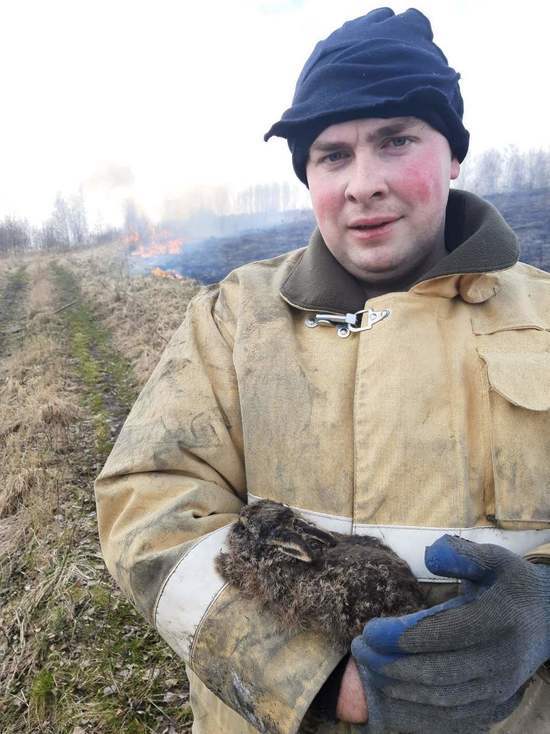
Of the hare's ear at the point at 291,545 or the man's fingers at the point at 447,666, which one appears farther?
the hare's ear at the point at 291,545

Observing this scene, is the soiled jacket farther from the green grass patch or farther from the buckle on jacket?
the green grass patch

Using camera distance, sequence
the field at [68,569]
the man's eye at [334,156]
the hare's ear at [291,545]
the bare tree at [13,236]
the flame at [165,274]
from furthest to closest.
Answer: the bare tree at [13,236] < the flame at [165,274] < the field at [68,569] < the man's eye at [334,156] < the hare's ear at [291,545]

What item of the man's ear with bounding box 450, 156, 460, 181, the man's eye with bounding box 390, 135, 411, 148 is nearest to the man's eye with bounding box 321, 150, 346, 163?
the man's eye with bounding box 390, 135, 411, 148

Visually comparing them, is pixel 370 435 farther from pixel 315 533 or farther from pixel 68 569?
pixel 68 569

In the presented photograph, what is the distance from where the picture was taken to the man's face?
1.61 m

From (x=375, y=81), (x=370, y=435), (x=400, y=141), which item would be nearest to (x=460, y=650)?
(x=370, y=435)

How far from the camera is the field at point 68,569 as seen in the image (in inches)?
109

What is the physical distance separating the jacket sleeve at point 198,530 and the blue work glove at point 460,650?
148 millimetres

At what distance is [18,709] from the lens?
2777 mm

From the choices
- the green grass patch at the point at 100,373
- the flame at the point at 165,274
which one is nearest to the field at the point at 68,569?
the green grass patch at the point at 100,373

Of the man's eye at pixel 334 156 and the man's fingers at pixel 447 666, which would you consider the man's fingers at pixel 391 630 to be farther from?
the man's eye at pixel 334 156

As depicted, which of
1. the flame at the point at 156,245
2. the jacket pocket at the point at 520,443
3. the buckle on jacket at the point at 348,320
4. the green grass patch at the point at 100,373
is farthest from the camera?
the flame at the point at 156,245

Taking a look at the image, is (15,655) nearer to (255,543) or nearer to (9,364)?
(255,543)

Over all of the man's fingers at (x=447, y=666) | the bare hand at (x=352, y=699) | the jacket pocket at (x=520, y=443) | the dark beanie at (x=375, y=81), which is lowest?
the bare hand at (x=352, y=699)
